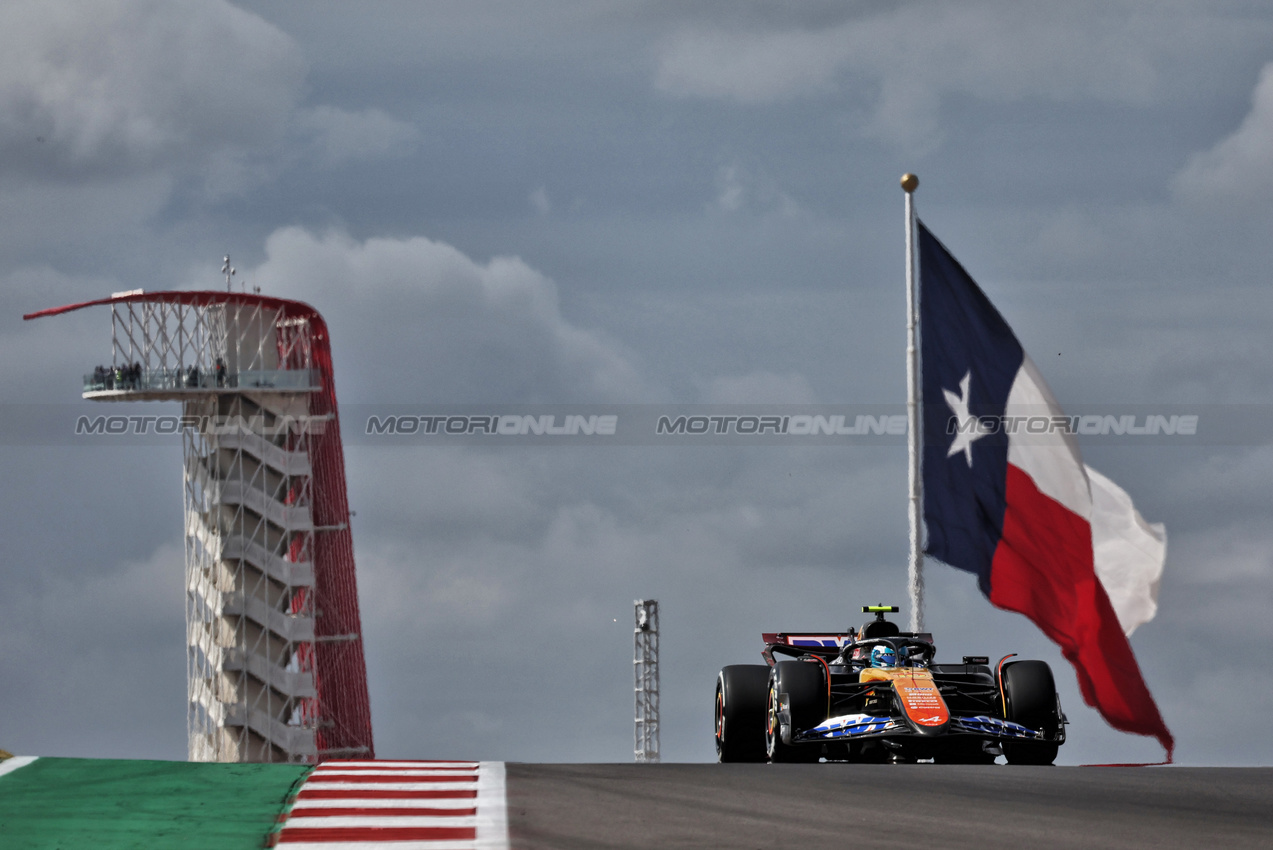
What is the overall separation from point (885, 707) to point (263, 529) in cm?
5724

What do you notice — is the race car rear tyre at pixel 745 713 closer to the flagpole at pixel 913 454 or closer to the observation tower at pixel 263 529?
the flagpole at pixel 913 454

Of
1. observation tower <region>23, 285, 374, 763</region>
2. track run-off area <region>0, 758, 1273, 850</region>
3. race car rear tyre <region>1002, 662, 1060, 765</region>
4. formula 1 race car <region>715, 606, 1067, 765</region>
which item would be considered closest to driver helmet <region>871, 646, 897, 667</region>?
formula 1 race car <region>715, 606, 1067, 765</region>

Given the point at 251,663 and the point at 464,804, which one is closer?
the point at 464,804

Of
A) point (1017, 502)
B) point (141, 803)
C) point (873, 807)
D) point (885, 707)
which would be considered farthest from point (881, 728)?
point (141, 803)

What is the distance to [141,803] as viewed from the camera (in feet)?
42.2

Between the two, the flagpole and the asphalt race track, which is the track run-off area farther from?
the flagpole

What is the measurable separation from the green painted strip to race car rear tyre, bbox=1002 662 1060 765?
8558 mm

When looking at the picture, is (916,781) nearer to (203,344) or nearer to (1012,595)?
(1012,595)

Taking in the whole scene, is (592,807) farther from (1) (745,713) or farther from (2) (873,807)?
(1) (745,713)

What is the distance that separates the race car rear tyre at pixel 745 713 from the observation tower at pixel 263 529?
179ft

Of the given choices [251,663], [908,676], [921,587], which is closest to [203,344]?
[251,663]

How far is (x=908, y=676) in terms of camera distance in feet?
62.3

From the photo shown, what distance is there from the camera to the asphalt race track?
38.6 ft

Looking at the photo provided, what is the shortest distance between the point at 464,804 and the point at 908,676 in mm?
7516
